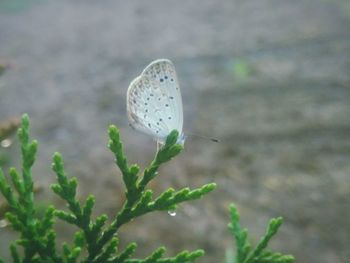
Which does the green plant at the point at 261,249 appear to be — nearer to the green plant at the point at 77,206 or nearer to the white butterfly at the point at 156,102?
the green plant at the point at 77,206

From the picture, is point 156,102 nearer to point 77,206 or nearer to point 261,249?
point 77,206

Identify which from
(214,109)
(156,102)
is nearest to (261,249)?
(156,102)

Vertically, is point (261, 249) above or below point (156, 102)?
below

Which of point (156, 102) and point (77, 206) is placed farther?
point (156, 102)

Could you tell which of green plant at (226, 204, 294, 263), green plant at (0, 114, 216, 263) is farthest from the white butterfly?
green plant at (226, 204, 294, 263)

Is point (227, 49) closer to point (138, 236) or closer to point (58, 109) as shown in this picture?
point (58, 109)

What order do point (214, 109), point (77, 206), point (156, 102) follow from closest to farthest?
point (77, 206) < point (156, 102) < point (214, 109)

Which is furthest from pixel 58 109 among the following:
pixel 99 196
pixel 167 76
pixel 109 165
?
pixel 167 76

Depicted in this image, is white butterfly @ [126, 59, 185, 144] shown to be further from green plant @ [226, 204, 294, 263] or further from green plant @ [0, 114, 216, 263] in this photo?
green plant @ [226, 204, 294, 263]
